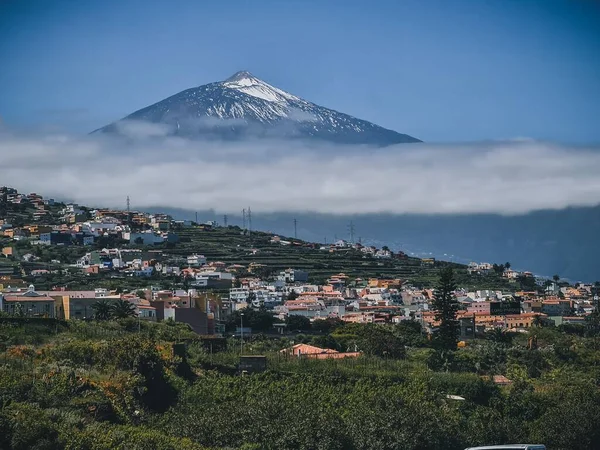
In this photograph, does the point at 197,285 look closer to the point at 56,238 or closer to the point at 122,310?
the point at 56,238

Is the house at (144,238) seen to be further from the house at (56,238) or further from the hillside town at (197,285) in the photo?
the house at (56,238)

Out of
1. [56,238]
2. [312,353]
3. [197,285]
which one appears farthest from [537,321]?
[56,238]

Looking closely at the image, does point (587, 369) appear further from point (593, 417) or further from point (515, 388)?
point (593, 417)

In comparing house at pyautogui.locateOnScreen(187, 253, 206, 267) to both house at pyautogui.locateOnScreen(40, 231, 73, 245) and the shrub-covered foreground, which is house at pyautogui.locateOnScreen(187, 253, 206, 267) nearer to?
house at pyautogui.locateOnScreen(40, 231, 73, 245)

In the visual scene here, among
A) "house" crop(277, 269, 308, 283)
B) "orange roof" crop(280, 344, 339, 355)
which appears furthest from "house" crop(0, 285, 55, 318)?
"house" crop(277, 269, 308, 283)


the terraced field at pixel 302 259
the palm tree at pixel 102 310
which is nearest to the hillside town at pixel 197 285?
the terraced field at pixel 302 259
